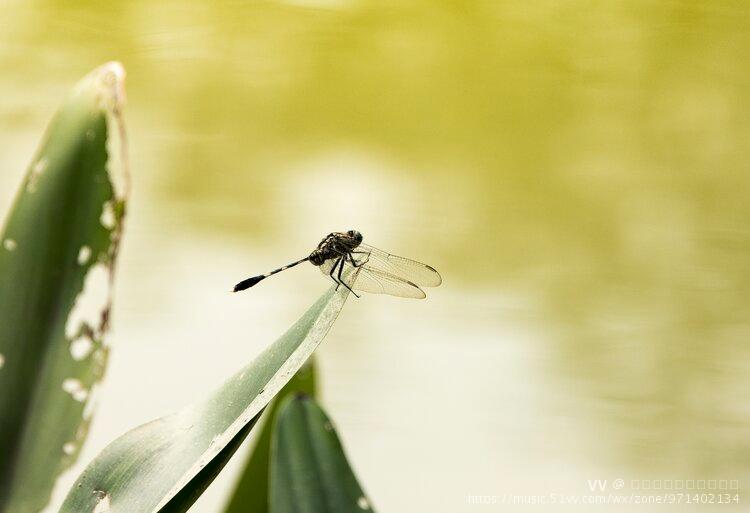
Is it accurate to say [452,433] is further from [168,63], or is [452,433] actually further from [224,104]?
[168,63]

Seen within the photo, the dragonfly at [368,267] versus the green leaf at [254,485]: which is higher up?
the dragonfly at [368,267]

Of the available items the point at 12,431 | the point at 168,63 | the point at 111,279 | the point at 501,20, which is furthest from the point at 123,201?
the point at 501,20

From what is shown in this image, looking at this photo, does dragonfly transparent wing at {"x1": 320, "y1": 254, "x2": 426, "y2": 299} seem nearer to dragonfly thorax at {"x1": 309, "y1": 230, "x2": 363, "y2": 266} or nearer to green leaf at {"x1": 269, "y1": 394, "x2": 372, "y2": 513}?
dragonfly thorax at {"x1": 309, "y1": 230, "x2": 363, "y2": 266}

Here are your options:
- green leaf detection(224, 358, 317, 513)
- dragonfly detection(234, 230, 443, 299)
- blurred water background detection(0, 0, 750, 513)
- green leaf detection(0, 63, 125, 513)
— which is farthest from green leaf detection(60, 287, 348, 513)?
blurred water background detection(0, 0, 750, 513)

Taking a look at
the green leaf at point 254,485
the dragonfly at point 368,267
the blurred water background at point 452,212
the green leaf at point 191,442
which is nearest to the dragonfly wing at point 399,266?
the dragonfly at point 368,267

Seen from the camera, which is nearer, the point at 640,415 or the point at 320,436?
the point at 320,436

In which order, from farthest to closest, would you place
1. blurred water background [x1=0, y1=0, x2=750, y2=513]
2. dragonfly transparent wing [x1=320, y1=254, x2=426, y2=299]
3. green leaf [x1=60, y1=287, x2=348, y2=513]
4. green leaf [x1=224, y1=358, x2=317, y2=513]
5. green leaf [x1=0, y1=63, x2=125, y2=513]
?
1. blurred water background [x1=0, y1=0, x2=750, y2=513]
2. dragonfly transparent wing [x1=320, y1=254, x2=426, y2=299]
3. green leaf [x1=224, y1=358, x2=317, y2=513]
4. green leaf [x1=0, y1=63, x2=125, y2=513]
5. green leaf [x1=60, y1=287, x2=348, y2=513]

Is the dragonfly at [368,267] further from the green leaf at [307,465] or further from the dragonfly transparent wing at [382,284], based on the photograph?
the green leaf at [307,465]
